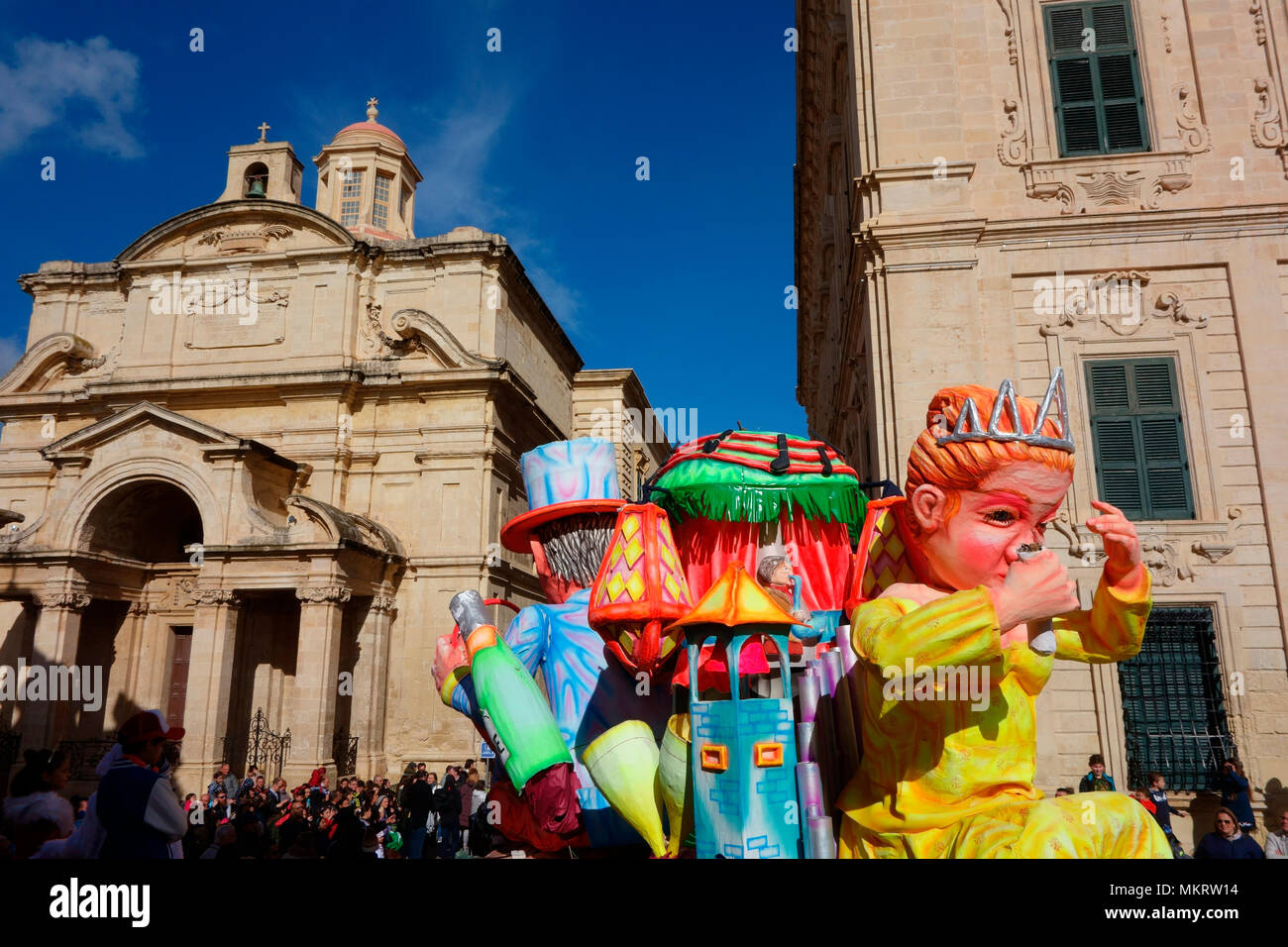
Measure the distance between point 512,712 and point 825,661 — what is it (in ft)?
4.44

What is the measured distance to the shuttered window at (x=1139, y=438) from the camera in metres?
9.67

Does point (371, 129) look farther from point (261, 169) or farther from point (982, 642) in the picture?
point (982, 642)

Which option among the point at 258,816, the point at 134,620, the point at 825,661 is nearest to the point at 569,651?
the point at 825,661

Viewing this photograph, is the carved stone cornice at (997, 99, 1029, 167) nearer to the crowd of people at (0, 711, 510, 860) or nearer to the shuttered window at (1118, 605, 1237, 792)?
the shuttered window at (1118, 605, 1237, 792)

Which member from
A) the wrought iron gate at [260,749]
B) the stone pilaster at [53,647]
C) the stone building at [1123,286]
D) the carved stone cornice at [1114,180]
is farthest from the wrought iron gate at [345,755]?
the carved stone cornice at [1114,180]

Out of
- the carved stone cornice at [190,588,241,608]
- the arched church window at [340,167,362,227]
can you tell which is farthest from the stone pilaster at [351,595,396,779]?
the arched church window at [340,167,362,227]

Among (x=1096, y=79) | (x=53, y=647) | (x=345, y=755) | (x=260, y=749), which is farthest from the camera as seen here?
(x=345, y=755)

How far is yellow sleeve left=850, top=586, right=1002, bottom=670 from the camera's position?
8.18 ft

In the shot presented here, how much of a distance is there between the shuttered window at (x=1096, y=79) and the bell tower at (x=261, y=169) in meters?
20.3

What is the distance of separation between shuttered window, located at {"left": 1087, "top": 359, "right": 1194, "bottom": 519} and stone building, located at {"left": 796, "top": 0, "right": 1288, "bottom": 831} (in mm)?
24

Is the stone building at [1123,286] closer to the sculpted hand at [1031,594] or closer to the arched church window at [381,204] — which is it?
the sculpted hand at [1031,594]

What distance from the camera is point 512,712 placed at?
3.55 meters

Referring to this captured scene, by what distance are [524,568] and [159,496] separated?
29.5ft
